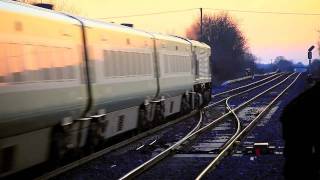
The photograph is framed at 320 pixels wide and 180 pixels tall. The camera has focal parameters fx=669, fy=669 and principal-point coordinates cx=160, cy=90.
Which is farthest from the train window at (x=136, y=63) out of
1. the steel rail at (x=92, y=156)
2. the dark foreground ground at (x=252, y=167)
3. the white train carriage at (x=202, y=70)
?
the white train carriage at (x=202, y=70)

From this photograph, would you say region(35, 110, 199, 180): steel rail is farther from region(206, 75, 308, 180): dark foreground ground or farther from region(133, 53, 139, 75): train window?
region(206, 75, 308, 180): dark foreground ground

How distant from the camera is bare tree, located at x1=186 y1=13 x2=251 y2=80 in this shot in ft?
322

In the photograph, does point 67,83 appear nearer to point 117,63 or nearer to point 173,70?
point 117,63

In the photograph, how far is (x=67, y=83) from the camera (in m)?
12.3

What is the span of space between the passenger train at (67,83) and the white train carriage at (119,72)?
0.02 meters

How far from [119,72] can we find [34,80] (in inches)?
217

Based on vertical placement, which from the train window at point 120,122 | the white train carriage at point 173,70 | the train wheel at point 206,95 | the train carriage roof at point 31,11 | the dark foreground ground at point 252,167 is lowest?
the train wheel at point 206,95

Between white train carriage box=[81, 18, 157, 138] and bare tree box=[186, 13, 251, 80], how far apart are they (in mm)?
73330

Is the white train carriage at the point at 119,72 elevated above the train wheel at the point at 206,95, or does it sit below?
above

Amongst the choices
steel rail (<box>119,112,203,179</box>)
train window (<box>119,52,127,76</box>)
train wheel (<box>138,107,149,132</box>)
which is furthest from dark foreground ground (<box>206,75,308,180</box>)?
train wheel (<box>138,107,149,132</box>)

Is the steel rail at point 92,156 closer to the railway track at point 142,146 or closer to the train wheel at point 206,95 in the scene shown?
the railway track at point 142,146

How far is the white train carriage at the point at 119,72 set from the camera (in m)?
14.2

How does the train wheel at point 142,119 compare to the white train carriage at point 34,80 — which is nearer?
the white train carriage at point 34,80

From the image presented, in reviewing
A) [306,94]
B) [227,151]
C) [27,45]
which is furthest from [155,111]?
[306,94]
